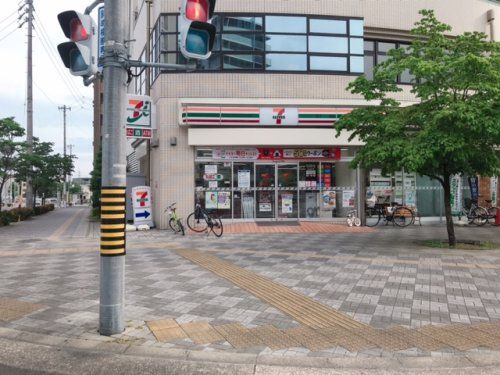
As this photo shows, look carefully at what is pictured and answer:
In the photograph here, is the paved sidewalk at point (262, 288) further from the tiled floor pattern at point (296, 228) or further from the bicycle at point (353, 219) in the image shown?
the bicycle at point (353, 219)

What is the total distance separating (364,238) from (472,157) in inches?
154

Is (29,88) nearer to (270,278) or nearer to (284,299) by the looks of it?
(270,278)

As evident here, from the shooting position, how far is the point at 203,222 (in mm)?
14734

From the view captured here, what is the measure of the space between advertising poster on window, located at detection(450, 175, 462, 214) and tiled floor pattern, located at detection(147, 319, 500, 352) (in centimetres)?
1422

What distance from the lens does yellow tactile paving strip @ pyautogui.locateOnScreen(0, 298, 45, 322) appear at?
560cm

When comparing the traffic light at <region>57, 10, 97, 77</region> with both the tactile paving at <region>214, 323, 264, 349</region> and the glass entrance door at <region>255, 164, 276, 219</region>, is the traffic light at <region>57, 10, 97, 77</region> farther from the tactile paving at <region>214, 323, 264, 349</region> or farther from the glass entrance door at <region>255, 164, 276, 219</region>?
the glass entrance door at <region>255, 164, 276, 219</region>

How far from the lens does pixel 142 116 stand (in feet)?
50.6

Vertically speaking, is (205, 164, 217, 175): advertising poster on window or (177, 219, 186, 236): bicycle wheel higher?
(205, 164, 217, 175): advertising poster on window

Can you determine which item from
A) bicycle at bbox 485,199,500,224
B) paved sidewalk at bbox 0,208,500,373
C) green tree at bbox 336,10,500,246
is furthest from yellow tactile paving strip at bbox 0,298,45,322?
bicycle at bbox 485,199,500,224

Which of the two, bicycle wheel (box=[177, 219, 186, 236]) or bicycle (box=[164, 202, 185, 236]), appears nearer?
bicycle wheel (box=[177, 219, 186, 236])

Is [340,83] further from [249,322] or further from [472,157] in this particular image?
[249,322]

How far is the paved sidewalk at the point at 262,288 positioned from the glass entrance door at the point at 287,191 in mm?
4464

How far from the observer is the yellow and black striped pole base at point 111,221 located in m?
4.86

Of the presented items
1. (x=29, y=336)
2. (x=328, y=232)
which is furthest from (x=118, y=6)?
(x=328, y=232)
